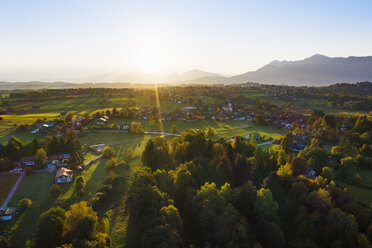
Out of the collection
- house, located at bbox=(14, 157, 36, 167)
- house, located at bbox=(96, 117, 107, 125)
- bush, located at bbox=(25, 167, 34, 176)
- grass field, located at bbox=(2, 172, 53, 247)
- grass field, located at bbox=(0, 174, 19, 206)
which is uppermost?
house, located at bbox=(96, 117, 107, 125)

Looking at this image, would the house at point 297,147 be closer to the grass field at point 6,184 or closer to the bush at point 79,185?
the bush at point 79,185

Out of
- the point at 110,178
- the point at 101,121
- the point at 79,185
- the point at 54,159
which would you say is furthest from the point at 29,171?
the point at 101,121

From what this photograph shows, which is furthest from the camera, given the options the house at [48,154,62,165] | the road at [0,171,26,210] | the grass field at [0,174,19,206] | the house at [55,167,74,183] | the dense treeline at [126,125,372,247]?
the house at [48,154,62,165]

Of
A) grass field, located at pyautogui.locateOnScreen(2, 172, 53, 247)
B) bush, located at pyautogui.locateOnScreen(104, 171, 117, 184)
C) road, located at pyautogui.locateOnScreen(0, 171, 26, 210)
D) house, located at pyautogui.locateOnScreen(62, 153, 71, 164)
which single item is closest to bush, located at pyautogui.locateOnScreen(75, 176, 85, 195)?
bush, located at pyautogui.locateOnScreen(104, 171, 117, 184)

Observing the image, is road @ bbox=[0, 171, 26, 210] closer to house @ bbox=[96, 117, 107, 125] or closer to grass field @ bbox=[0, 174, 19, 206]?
grass field @ bbox=[0, 174, 19, 206]

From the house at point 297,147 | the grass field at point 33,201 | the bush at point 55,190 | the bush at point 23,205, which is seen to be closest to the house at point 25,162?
the grass field at point 33,201

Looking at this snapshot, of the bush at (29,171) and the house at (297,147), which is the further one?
the house at (297,147)
